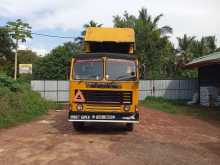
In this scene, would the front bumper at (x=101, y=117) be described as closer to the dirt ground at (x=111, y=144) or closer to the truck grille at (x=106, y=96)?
the truck grille at (x=106, y=96)

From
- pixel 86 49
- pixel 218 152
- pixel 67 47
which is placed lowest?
pixel 218 152

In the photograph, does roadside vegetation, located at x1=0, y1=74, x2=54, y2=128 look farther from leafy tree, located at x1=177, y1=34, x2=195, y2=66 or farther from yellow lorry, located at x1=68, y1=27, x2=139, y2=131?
leafy tree, located at x1=177, y1=34, x2=195, y2=66

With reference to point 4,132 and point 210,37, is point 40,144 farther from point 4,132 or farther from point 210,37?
point 210,37

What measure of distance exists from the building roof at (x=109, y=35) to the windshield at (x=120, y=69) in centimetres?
263

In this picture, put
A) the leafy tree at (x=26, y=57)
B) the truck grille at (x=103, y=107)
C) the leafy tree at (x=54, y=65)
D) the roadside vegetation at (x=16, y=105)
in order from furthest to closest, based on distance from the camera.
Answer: the leafy tree at (x=26, y=57) → the leafy tree at (x=54, y=65) → the roadside vegetation at (x=16, y=105) → the truck grille at (x=103, y=107)

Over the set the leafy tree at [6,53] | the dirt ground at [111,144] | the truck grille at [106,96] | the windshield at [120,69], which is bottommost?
the dirt ground at [111,144]

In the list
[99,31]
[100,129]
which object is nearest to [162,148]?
[100,129]

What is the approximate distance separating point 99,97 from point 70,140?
1.90 m

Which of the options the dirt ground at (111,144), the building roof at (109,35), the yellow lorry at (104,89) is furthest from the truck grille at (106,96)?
the building roof at (109,35)

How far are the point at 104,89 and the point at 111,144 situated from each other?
7.84 feet

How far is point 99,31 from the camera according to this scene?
59.9 feet

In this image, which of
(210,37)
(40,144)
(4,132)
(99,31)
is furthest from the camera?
(210,37)

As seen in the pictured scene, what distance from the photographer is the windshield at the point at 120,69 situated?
1502 centimetres

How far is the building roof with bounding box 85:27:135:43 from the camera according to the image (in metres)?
17.9
